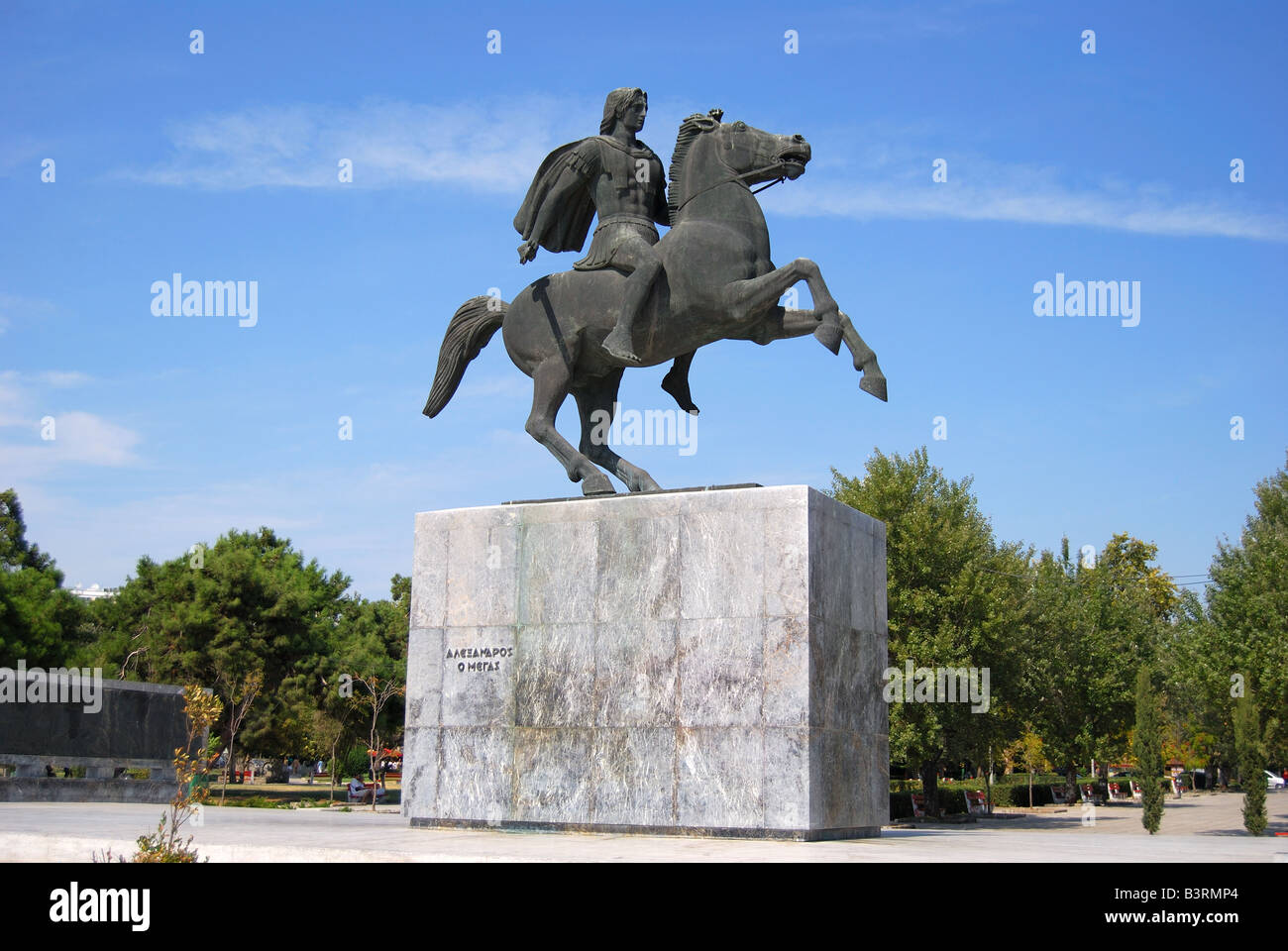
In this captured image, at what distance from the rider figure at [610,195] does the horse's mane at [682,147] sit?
33 cm

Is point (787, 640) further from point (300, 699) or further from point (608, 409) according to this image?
point (300, 699)

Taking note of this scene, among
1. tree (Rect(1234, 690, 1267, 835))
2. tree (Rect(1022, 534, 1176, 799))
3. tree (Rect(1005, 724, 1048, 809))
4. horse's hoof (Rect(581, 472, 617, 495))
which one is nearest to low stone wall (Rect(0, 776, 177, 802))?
horse's hoof (Rect(581, 472, 617, 495))

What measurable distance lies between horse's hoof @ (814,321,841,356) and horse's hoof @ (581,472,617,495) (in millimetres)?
2900

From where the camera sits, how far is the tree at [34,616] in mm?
35688

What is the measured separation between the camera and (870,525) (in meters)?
12.9

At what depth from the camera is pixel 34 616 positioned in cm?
3647

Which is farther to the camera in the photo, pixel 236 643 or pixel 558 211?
pixel 236 643

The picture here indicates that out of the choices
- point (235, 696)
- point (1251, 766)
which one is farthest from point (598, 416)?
point (235, 696)

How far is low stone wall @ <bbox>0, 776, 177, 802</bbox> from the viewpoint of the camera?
22.1 m

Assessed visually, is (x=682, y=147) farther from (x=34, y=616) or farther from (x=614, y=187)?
(x=34, y=616)

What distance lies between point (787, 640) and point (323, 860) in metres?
4.69

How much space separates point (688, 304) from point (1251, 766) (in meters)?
24.0

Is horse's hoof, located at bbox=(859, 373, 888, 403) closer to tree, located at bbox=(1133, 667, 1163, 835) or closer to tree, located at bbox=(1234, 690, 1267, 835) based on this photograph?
tree, located at bbox=(1133, 667, 1163, 835)
